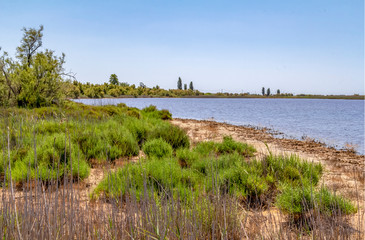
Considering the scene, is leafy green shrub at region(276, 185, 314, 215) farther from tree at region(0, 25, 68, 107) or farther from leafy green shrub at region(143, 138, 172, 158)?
tree at region(0, 25, 68, 107)

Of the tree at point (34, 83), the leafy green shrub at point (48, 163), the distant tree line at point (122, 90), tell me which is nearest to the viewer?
the leafy green shrub at point (48, 163)

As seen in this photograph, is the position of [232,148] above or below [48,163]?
below

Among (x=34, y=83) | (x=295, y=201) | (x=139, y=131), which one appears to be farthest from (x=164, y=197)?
(x=34, y=83)

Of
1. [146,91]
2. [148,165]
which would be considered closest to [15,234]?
[148,165]

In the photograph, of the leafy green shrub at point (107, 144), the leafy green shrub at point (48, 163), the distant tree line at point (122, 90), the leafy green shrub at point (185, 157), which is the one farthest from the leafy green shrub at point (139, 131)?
the distant tree line at point (122, 90)

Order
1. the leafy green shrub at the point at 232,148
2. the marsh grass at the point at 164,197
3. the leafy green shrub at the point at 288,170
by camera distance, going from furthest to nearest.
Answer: the leafy green shrub at the point at 232,148 → the leafy green shrub at the point at 288,170 → the marsh grass at the point at 164,197

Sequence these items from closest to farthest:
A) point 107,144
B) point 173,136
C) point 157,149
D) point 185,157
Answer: point 107,144
point 185,157
point 157,149
point 173,136

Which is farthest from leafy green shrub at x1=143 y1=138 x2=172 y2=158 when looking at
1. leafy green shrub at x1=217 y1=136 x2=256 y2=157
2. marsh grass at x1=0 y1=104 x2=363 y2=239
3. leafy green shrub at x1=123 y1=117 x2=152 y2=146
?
leafy green shrub at x1=217 y1=136 x2=256 y2=157

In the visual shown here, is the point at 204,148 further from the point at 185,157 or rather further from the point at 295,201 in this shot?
the point at 295,201

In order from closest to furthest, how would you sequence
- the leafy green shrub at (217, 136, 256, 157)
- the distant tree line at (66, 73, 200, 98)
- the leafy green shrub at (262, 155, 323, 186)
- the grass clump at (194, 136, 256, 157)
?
the leafy green shrub at (262, 155, 323, 186) < the grass clump at (194, 136, 256, 157) < the leafy green shrub at (217, 136, 256, 157) < the distant tree line at (66, 73, 200, 98)

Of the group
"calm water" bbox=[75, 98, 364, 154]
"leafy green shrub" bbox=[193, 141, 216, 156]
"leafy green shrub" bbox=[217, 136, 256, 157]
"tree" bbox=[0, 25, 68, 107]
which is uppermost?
"tree" bbox=[0, 25, 68, 107]

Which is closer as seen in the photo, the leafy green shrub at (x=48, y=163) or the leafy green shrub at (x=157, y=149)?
the leafy green shrub at (x=48, y=163)

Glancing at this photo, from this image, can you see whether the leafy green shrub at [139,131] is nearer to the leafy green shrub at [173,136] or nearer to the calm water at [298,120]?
the leafy green shrub at [173,136]

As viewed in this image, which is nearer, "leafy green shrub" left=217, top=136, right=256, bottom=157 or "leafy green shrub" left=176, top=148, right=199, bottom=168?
"leafy green shrub" left=176, top=148, right=199, bottom=168
